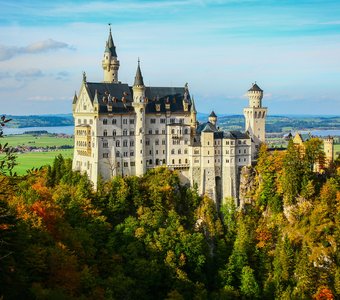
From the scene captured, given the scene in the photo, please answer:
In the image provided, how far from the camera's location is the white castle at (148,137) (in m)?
91.2

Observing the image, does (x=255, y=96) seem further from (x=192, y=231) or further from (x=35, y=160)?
(x=35, y=160)

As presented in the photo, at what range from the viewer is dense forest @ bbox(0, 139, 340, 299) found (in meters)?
73.1

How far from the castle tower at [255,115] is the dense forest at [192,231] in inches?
188

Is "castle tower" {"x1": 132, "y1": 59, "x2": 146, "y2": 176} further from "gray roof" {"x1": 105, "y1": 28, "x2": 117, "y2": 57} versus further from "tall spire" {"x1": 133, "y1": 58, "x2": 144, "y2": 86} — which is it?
"gray roof" {"x1": 105, "y1": 28, "x2": 117, "y2": 57}

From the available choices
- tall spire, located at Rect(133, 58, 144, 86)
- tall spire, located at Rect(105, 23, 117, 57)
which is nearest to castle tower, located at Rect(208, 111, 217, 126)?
tall spire, located at Rect(133, 58, 144, 86)

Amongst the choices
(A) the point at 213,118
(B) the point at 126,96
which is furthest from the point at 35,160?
(A) the point at 213,118

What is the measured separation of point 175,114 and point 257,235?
85.6ft

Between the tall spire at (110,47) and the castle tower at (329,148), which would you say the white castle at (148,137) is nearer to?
the tall spire at (110,47)

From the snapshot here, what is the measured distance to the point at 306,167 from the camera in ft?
302

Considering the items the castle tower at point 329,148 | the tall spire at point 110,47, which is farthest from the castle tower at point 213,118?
the tall spire at point 110,47

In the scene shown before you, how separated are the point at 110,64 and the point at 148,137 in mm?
15646

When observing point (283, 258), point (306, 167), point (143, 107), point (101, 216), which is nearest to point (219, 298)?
point (283, 258)

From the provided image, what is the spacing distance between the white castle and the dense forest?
2.70m

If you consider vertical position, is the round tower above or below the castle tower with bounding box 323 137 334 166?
above
